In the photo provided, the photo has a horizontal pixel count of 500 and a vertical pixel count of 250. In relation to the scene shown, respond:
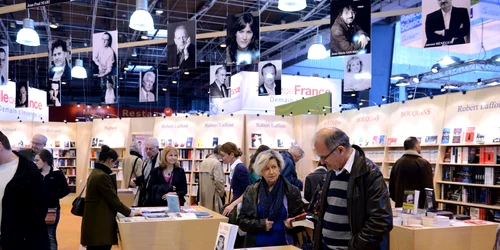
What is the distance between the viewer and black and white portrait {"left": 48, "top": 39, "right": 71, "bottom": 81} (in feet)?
32.4

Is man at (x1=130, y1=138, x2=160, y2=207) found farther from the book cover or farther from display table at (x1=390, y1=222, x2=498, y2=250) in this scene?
the book cover

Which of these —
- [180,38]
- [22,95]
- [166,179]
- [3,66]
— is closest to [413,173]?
[166,179]

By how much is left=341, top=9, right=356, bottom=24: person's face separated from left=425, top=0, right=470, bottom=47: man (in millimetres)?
1019

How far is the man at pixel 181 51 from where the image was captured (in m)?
8.19

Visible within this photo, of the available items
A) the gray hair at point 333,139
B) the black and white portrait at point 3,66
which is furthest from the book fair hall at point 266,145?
the black and white portrait at point 3,66

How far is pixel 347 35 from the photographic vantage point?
6621mm

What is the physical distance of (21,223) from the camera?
3.05 meters

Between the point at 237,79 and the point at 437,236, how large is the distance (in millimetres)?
9705

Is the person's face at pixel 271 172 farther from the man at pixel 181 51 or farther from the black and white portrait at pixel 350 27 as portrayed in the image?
the man at pixel 181 51

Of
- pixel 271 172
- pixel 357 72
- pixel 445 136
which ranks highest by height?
pixel 357 72

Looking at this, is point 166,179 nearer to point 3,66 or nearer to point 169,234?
point 169,234

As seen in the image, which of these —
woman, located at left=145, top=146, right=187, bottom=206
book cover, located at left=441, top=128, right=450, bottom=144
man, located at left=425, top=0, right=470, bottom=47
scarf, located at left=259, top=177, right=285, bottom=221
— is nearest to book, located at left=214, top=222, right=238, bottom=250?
scarf, located at left=259, top=177, right=285, bottom=221

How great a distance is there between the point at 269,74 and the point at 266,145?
363 cm

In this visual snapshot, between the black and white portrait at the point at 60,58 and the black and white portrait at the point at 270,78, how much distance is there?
172 inches
